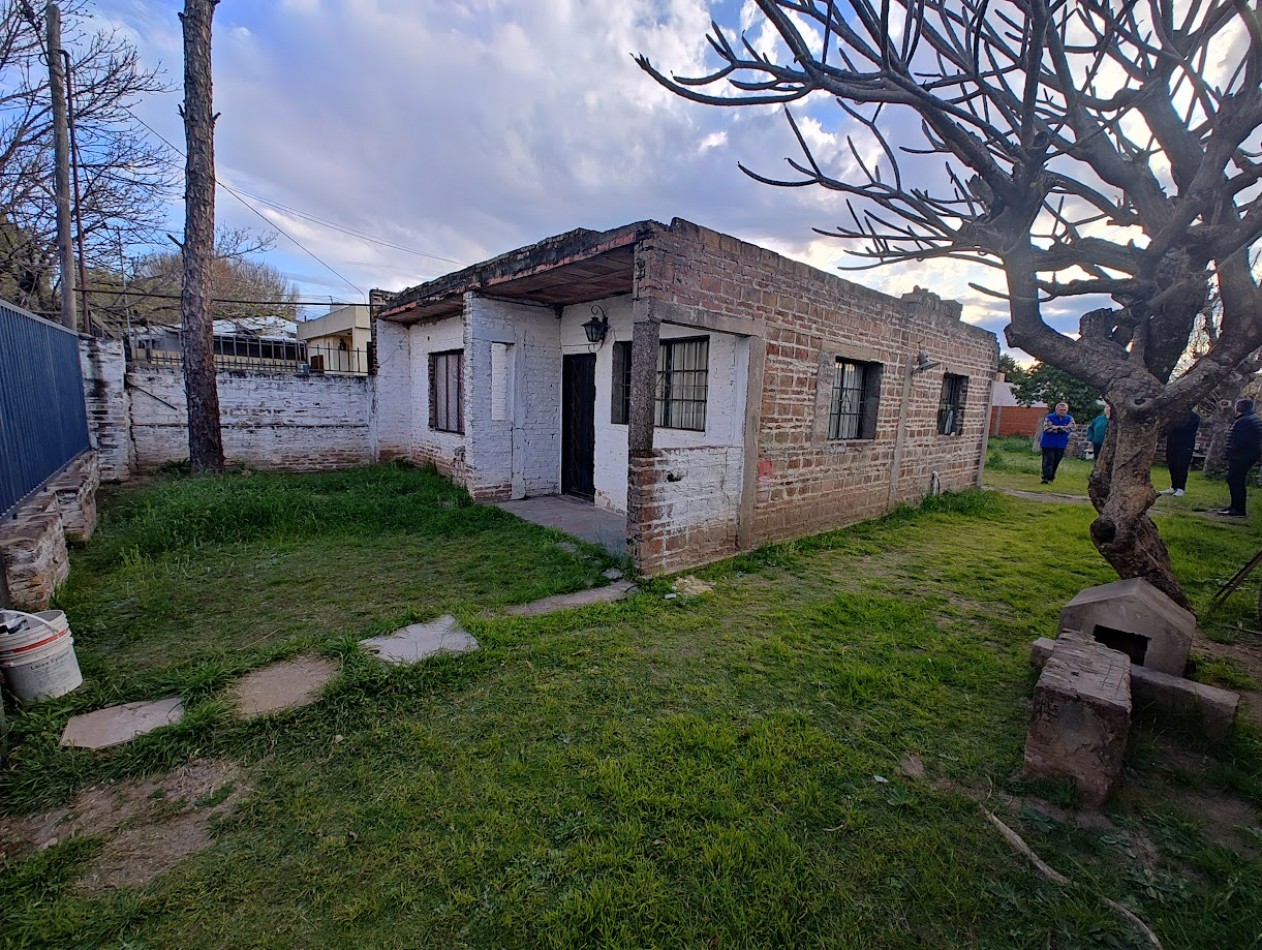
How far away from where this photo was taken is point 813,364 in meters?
5.77

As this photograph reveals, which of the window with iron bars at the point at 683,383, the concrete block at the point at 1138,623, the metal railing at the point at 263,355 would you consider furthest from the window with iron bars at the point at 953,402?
the metal railing at the point at 263,355

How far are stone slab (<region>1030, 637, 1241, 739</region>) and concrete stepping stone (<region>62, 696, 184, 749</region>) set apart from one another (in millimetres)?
4997

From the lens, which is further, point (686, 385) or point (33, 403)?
point (686, 385)

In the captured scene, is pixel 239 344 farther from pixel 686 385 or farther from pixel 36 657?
pixel 36 657

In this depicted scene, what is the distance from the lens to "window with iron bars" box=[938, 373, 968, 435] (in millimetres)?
8867

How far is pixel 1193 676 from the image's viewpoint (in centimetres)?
330

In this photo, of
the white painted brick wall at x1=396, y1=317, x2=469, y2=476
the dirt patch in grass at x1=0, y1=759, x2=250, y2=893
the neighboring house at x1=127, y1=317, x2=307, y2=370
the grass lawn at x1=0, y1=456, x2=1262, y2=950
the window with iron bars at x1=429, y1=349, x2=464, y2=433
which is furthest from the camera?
the neighboring house at x1=127, y1=317, x2=307, y2=370

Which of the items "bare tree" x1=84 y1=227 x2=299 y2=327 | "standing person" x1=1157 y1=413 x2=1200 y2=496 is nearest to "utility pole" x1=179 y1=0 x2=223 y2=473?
"bare tree" x1=84 y1=227 x2=299 y2=327

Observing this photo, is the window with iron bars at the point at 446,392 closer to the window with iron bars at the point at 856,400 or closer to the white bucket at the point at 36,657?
the window with iron bars at the point at 856,400

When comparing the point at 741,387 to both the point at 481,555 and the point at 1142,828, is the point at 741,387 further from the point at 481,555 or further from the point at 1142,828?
the point at 1142,828

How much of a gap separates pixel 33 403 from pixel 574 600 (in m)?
5.35

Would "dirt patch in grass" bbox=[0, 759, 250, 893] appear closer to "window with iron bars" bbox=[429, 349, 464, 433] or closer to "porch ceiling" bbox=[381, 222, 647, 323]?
"porch ceiling" bbox=[381, 222, 647, 323]

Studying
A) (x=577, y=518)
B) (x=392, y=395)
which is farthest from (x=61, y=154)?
(x=577, y=518)

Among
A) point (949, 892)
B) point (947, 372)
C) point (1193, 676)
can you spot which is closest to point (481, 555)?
point (949, 892)
